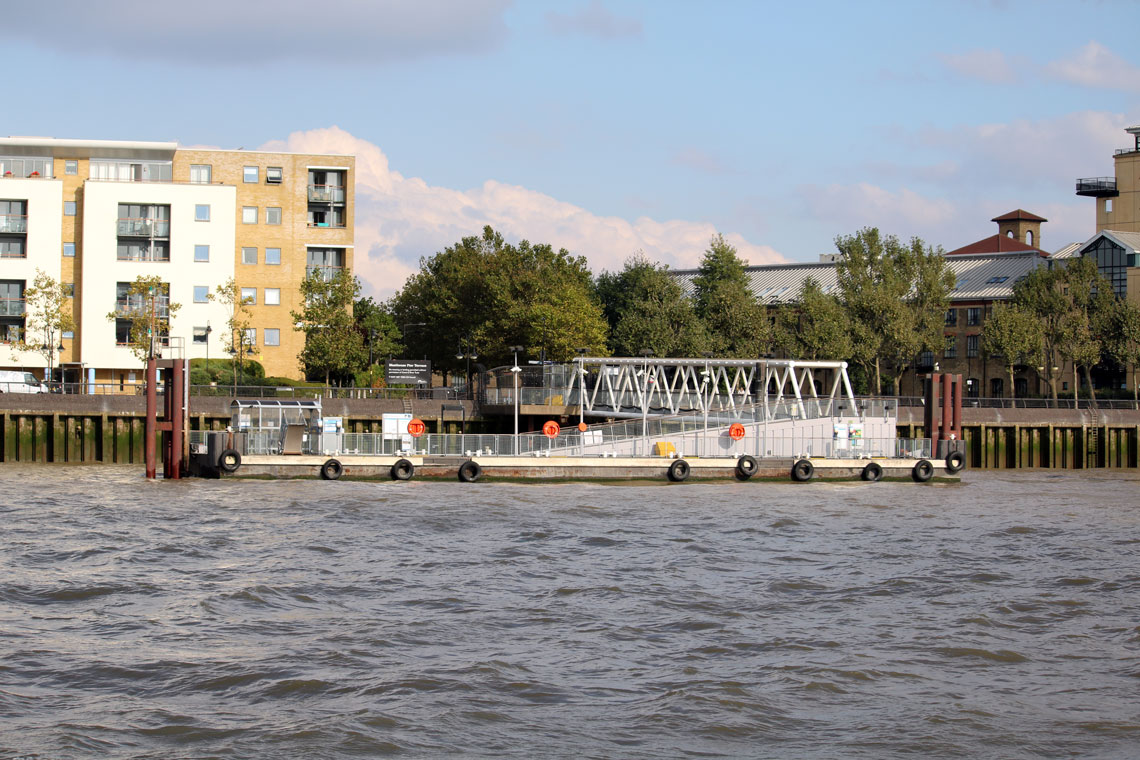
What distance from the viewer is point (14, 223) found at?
3393 inches

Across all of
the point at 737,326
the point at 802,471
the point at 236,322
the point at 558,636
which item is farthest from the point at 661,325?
the point at 558,636

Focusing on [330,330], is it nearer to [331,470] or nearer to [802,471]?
[331,470]

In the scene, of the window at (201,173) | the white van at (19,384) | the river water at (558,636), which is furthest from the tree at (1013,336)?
the white van at (19,384)

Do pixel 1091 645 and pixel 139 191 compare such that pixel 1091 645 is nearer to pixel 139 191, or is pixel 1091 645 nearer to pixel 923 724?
pixel 923 724

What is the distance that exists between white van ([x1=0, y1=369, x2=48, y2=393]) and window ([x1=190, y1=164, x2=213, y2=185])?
78.1 feet

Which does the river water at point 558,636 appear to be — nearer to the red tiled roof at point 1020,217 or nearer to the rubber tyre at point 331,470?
the rubber tyre at point 331,470

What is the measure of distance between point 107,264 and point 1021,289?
65.7 metres

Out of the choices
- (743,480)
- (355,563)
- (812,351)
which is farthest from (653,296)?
(355,563)

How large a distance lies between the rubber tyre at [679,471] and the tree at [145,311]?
127ft

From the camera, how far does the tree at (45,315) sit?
80.2 meters

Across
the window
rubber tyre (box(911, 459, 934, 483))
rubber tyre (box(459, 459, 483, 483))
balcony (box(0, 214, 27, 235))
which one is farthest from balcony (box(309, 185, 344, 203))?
rubber tyre (box(911, 459, 934, 483))

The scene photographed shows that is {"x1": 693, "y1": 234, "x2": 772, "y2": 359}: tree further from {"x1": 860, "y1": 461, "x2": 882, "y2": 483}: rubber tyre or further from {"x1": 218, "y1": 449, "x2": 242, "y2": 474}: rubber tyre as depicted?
{"x1": 218, "y1": 449, "x2": 242, "y2": 474}: rubber tyre

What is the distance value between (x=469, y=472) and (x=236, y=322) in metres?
36.7

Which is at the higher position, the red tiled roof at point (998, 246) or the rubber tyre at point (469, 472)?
the red tiled roof at point (998, 246)
